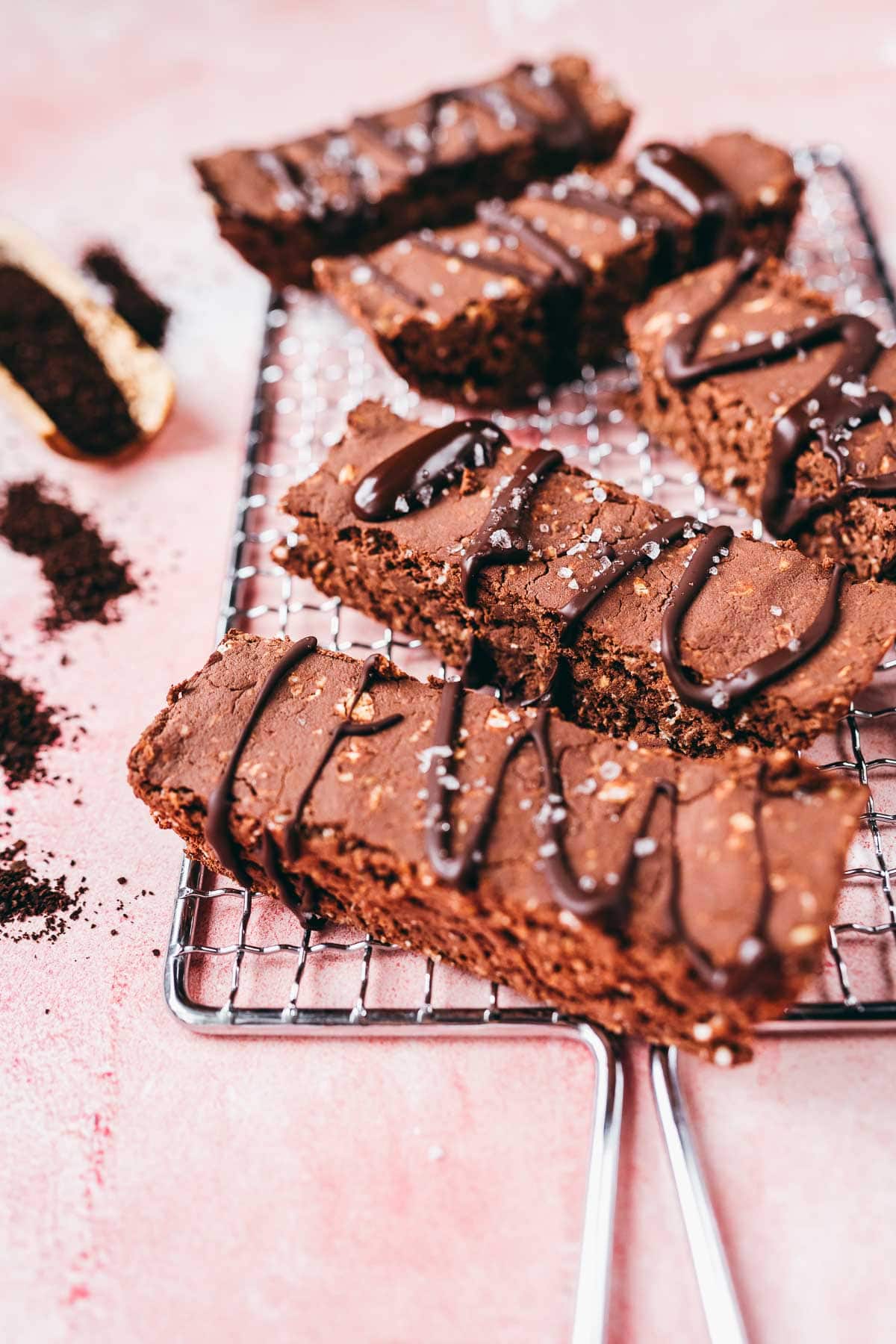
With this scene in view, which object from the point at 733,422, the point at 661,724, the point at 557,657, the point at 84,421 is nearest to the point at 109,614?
the point at 84,421

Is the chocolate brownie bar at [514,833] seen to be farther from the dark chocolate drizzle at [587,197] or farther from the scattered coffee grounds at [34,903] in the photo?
the dark chocolate drizzle at [587,197]

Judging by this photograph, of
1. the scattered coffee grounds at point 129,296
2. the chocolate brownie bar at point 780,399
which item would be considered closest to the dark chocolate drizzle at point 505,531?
the chocolate brownie bar at point 780,399

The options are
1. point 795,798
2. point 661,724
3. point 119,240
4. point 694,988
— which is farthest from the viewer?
point 119,240

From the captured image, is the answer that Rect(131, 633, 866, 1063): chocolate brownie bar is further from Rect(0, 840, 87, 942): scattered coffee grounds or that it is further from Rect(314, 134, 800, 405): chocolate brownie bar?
Rect(314, 134, 800, 405): chocolate brownie bar

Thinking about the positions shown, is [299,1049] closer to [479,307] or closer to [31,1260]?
[31,1260]

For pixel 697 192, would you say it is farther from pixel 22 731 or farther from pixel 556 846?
pixel 22 731

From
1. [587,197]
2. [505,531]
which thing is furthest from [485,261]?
[505,531]

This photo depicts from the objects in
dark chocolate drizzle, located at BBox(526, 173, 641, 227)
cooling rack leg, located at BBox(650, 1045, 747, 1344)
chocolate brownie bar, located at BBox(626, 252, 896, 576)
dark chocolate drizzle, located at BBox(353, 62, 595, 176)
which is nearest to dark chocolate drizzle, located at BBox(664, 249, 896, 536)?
chocolate brownie bar, located at BBox(626, 252, 896, 576)
